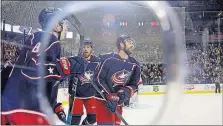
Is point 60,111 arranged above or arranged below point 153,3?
below

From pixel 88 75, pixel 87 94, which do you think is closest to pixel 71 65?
pixel 88 75

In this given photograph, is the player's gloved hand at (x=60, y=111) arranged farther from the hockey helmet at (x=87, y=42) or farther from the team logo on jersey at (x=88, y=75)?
the hockey helmet at (x=87, y=42)

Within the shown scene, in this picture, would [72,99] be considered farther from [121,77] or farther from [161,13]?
[161,13]

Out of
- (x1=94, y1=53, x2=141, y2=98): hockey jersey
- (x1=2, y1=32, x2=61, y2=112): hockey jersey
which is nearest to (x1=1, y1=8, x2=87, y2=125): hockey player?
(x1=2, y1=32, x2=61, y2=112): hockey jersey

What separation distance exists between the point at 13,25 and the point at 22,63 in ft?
0.83

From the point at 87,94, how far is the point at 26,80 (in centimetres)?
51

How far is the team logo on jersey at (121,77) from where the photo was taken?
2.19 metres

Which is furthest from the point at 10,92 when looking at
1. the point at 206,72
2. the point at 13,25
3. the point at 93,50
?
the point at 206,72

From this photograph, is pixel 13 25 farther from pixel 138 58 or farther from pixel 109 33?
pixel 138 58

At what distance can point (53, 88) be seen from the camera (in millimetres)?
1937

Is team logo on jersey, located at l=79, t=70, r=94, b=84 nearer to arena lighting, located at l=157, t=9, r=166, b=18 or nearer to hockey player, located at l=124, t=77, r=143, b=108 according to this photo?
hockey player, located at l=124, t=77, r=143, b=108

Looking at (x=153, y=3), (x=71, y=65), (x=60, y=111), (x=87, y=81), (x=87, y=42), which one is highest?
(x=153, y=3)

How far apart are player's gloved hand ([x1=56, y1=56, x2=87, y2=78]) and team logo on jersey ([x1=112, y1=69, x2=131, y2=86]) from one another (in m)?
0.22

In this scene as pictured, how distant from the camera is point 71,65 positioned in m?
2.13
